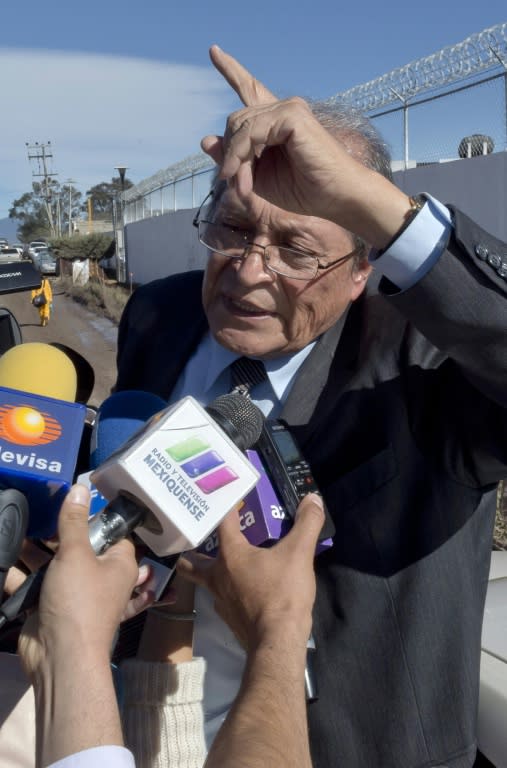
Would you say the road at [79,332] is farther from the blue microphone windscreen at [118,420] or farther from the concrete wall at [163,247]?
the blue microphone windscreen at [118,420]

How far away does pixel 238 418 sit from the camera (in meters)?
1.33

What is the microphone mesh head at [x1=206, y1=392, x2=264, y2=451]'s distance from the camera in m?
1.28

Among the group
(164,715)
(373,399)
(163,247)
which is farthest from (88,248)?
(164,715)

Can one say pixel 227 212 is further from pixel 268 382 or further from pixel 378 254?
pixel 378 254

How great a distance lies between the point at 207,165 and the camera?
15.4 metres

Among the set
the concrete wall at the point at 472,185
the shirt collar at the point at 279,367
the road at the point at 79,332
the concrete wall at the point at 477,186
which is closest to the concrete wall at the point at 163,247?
the road at the point at 79,332

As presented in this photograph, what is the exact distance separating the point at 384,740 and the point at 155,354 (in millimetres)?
1132

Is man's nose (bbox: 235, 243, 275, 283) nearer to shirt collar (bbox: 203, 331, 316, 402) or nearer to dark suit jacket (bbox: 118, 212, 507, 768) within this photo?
shirt collar (bbox: 203, 331, 316, 402)

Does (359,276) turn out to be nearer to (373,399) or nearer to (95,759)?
(373,399)

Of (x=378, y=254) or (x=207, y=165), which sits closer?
(x=378, y=254)

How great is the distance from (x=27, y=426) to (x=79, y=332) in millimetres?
15997

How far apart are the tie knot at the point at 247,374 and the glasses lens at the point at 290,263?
23cm

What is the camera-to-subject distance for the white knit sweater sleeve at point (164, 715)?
1.51 metres

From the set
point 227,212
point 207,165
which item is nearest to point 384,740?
point 227,212
